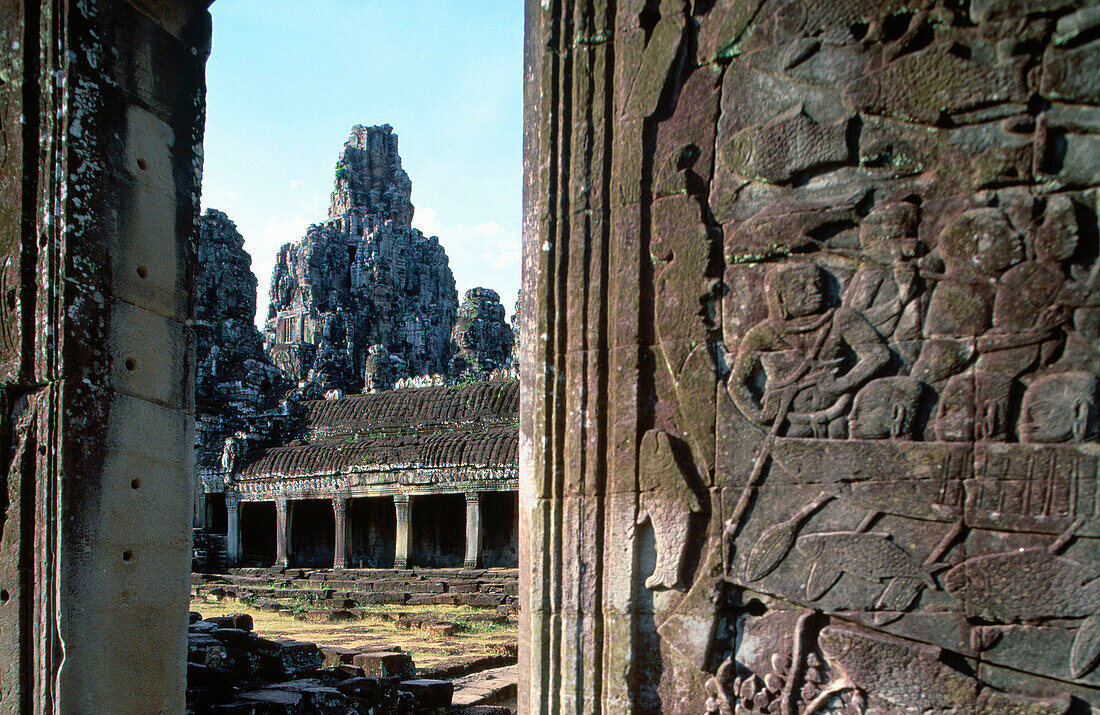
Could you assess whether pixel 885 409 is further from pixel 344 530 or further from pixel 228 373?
pixel 228 373

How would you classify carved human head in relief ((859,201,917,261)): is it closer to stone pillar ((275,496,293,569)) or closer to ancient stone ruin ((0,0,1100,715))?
ancient stone ruin ((0,0,1100,715))

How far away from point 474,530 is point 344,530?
13.5 ft

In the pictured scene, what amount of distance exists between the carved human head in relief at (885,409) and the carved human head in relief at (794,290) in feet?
0.95

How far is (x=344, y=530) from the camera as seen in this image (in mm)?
23156

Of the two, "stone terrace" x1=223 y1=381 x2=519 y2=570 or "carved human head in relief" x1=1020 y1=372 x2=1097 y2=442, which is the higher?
"carved human head in relief" x1=1020 y1=372 x2=1097 y2=442

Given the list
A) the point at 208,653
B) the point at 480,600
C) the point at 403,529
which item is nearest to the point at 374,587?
the point at 403,529

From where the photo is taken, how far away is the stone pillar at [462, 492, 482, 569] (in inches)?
826

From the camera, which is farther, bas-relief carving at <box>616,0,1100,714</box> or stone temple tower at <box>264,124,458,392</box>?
stone temple tower at <box>264,124,458,392</box>

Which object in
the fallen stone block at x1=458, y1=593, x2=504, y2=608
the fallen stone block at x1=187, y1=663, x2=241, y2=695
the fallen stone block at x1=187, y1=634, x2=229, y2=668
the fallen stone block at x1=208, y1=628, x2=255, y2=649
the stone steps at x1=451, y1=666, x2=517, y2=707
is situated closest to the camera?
the fallen stone block at x1=187, y1=663, x2=241, y2=695

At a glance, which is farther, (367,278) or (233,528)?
(367,278)

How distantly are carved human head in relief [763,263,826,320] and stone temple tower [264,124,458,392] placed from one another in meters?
37.7

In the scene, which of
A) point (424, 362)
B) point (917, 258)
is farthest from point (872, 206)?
point (424, 362)

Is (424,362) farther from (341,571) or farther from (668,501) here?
(668,501)

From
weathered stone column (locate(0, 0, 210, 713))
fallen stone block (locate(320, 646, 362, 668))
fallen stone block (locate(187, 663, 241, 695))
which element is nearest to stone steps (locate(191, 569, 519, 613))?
fallen stone block (locate(320, 646, 362, 668))
